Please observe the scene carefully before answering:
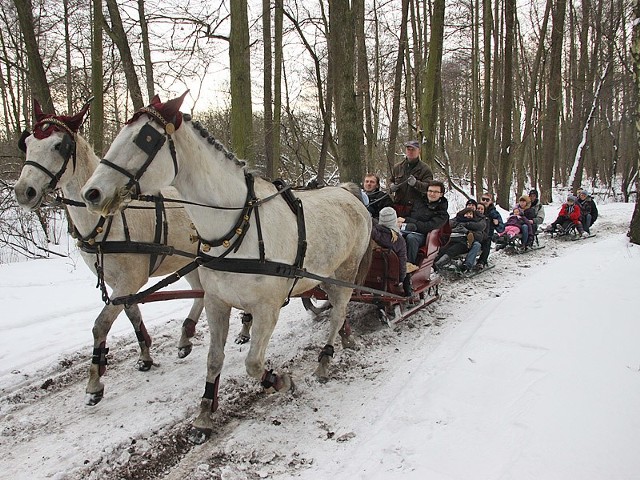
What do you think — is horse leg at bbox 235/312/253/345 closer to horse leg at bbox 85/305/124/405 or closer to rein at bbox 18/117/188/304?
rein at bbox 18/117/188/304

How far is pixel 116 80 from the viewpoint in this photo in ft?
57.8

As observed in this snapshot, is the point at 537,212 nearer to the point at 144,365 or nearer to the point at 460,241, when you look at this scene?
the point at 460,241

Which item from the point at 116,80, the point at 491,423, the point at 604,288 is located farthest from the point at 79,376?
the point at 116,80

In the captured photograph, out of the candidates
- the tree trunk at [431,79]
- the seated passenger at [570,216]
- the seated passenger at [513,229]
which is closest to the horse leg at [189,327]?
the seated passenger at [513,229]

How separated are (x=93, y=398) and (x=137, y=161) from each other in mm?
2346

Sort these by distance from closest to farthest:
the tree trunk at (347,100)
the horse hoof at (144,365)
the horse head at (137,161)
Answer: the horse head at (137,161) → the horse hoof at (144,365) → the tree trunk at (347,100)

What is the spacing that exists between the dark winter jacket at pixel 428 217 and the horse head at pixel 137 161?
442 cm

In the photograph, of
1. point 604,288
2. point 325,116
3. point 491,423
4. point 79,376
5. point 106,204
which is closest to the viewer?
point 106,204

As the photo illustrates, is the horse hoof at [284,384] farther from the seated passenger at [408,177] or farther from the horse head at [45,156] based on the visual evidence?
the seated passenger at [408,177]

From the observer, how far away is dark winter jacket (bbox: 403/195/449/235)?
6.39 metres

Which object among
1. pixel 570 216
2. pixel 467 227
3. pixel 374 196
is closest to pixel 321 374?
pixel 374 196

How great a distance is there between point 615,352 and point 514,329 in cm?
103

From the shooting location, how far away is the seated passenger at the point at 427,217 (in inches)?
249

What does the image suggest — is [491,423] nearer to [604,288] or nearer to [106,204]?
[106,204]
